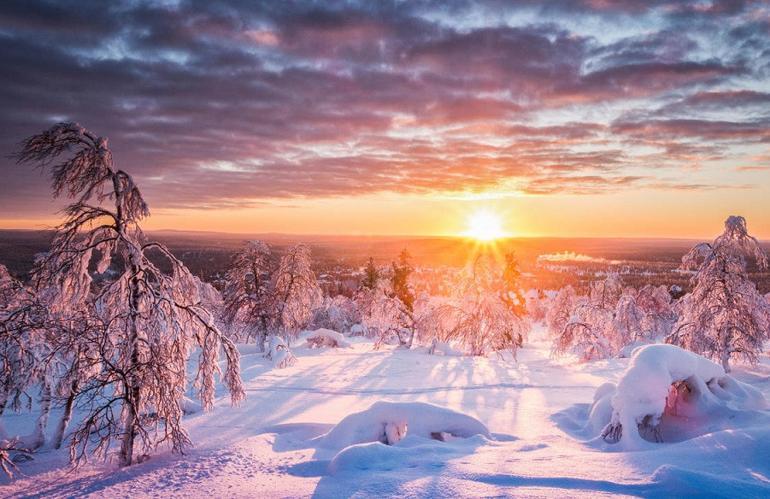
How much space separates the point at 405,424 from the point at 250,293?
22.4 meters

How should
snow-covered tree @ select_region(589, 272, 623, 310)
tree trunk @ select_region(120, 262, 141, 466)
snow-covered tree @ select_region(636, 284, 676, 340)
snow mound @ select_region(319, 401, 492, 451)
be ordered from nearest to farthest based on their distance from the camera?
tree trunk @ select_region(120, 262, 141, 466)
snow mound @ select_region(319, 401, 492, 451)
snow-covered tree @ select_region(589, 272, 623, 310)
snow-covered tree @ select_region(636, 284, 676, 340)

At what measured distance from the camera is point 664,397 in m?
10.1

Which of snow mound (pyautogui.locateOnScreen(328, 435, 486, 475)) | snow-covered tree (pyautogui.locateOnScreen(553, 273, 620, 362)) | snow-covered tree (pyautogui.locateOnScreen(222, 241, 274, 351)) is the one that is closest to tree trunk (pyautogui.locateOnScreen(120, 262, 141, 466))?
snow mound (pyautogui.locateOnScreen(328, 435, 486, 475))

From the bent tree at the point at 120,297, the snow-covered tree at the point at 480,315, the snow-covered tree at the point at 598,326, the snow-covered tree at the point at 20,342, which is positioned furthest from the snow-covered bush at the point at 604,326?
the snow-covered tree at the point at 20,342

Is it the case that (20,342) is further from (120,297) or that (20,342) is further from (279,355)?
(279,355)

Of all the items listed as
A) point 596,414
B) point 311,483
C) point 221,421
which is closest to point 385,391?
point 221,421

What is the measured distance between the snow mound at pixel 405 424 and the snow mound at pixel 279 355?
14.1m

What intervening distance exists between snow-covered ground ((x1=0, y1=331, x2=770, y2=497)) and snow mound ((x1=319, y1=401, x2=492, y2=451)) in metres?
0.29

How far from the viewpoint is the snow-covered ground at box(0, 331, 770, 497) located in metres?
6.70

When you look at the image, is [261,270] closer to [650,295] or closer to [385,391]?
[385,391]

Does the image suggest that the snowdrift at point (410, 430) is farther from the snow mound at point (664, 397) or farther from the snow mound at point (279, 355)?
the snow mound at point (279, 355)

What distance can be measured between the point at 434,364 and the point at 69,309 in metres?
19.9

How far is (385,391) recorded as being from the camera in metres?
18.0

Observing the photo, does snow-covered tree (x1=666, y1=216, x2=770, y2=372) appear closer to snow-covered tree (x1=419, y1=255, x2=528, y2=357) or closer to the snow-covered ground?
the snow-covered ground
